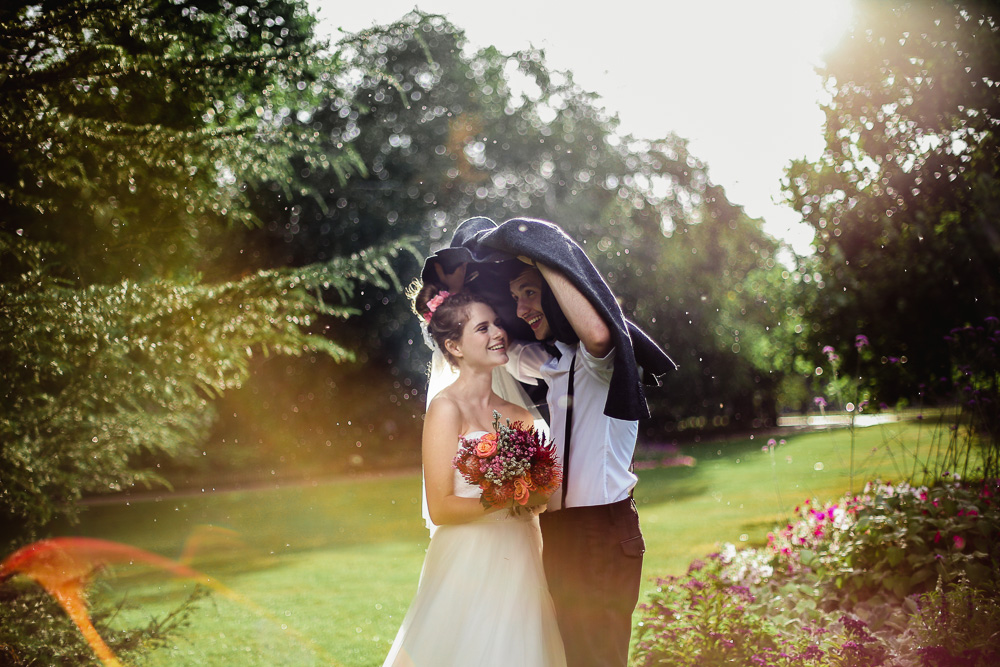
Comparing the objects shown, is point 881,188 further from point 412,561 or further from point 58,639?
point 58,639

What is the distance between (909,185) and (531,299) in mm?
7669

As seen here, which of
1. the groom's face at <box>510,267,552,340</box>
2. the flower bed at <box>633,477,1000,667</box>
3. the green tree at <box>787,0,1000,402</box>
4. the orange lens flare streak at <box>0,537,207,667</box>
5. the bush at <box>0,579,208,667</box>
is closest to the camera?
the groom's face at <box>510,267,552,340</box>

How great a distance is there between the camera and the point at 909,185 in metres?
8.77

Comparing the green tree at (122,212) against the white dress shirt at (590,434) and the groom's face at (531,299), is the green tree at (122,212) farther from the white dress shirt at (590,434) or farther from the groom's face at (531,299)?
the white dress shirt at (590,434)

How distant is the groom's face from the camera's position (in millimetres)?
2883

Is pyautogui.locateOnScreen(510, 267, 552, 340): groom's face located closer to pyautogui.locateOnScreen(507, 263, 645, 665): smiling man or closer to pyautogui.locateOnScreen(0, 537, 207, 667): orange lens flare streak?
pyautogui.locateOnScreen(507, 263, 645, 665): smiling man

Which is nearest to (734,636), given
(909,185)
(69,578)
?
(69,578)

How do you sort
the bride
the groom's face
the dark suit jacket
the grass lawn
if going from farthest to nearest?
the grass lawn, the groom's face, the bride, the dark suit jacket

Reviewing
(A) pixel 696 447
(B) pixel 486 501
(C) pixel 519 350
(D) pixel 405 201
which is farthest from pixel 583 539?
(A) pixel 696 447

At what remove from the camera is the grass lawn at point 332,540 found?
6.00m

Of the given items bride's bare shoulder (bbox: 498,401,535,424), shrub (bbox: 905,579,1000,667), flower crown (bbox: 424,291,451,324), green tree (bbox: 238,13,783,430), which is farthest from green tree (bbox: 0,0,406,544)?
green tree (bbox: 238,13,783,430)

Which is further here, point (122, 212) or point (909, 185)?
point (909, 185)

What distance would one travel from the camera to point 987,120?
283 inches

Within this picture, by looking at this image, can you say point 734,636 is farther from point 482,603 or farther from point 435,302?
point 435,302
